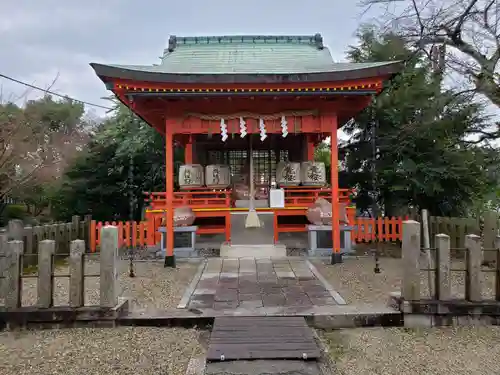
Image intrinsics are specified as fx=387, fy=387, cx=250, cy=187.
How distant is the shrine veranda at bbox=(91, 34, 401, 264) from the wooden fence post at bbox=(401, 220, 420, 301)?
3.90 m

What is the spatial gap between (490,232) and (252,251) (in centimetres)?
533

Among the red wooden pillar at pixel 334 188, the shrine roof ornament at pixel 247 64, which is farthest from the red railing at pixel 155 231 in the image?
the shrine roof ornament at pixel 247 64

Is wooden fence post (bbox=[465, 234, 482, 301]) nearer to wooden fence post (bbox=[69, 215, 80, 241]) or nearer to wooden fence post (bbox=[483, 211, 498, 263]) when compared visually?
wooden fence post (bbox=[483, 211, 498, 263])

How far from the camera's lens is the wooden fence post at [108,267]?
4738 mm

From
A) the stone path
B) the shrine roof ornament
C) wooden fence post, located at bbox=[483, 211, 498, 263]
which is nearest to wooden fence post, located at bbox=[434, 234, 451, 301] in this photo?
the stone path

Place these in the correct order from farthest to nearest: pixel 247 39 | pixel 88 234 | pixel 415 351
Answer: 1. pixel 247 39
2. pixel 88 234
3. pixel 415 351

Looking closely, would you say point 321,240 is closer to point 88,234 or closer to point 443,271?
point 443,271

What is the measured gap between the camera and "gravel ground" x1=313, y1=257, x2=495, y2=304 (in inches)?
232

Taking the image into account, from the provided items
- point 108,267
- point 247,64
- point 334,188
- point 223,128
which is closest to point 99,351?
point 108,267

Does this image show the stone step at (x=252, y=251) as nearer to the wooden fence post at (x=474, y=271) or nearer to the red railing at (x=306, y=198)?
the red railing at (x=306, y=198)

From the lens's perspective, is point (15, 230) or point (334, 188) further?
point (334, 188)

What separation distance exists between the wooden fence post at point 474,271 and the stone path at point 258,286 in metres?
1.73

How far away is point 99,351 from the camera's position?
13.5 feet

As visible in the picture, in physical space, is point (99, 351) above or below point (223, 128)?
below
